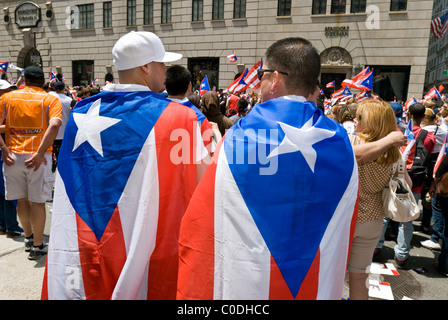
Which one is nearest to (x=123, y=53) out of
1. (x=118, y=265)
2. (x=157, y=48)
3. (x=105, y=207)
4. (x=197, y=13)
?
(x=157, y=48)

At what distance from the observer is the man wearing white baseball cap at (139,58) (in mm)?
2006

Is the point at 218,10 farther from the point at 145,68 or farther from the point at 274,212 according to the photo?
the point at 274,212

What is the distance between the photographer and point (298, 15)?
21.6 m

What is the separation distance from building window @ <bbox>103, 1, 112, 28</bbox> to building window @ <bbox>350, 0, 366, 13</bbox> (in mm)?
18058

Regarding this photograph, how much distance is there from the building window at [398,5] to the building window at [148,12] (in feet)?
53.1

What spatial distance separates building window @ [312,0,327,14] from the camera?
69.1ft

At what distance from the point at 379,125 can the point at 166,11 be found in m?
25.4

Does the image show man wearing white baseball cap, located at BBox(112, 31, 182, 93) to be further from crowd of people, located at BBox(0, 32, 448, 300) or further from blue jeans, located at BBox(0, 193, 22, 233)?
blue jeans, located at BBox(0, 193, 22, 233)

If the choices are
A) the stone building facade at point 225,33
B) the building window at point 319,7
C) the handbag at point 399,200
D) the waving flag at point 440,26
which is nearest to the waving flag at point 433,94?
the waving flag at point 440,26

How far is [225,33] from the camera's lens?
23.7 m

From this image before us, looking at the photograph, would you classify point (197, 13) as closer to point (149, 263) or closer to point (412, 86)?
point (412, 86)

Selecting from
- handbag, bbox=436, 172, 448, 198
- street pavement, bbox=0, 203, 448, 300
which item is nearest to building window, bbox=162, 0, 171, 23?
street pavement, bbox=0, 203, 448, 300

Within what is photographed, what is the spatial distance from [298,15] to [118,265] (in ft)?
74.1

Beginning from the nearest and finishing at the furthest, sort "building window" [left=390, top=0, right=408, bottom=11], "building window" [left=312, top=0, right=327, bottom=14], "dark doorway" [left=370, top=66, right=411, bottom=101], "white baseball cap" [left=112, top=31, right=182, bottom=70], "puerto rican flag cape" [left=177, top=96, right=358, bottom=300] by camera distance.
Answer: "puerto rican flag cape" [left=177, top=96, right=358, bottom=300]
"white baseball cap" [left=112, top=31, right=182, bottom=70]
"building window" [left=390, top=0, right=408, bottom=11]
"dark doorway" [left=370, top=66, right=411, bottom=101]
"building window" [left=312, top=0, right=327, bottom=14]
